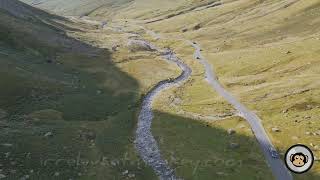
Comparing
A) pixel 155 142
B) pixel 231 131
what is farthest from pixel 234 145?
pixel 155 142


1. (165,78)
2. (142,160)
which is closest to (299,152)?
(142,160)

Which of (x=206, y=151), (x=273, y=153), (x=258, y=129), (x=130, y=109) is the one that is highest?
(x=258, y=129)

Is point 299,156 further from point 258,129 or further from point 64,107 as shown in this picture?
point 64,107

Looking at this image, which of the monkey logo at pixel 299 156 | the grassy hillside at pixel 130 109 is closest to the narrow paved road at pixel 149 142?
the grassy hillside at pixel 130 109

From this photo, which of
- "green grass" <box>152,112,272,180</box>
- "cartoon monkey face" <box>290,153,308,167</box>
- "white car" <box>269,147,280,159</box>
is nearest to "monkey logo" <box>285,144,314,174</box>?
"cartoon monkey face" <box>290,153,308,167</box>

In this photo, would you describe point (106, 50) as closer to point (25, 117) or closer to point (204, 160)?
point (25, 117)

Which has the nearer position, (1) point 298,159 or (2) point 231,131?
(1) point 298,159

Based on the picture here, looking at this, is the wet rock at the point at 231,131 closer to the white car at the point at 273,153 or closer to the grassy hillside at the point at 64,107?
the white car at the point at 273,153
